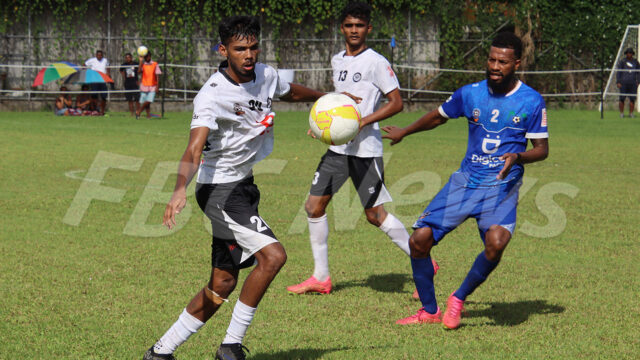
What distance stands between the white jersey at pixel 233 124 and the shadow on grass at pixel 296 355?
1.12m

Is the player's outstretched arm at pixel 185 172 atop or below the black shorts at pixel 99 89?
atop

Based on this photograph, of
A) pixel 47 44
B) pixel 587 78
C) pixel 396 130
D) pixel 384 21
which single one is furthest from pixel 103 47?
pixel 396 130

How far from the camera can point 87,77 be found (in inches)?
1049

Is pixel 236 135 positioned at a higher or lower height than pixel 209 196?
higher

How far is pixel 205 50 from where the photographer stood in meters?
31.9

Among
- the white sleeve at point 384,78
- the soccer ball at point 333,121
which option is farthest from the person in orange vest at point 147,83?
the soccer ball at point 333,121

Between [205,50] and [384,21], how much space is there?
680cm

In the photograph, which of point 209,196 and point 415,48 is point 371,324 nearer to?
point 209,196

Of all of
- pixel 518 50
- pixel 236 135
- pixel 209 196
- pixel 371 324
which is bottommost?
pixel 371 324

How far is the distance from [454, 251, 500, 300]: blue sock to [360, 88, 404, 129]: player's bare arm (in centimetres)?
153

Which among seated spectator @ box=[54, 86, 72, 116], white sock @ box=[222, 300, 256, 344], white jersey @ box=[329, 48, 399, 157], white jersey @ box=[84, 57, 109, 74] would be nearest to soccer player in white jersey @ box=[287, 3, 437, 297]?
white jersey @ box=[329, 48, 399, 157]

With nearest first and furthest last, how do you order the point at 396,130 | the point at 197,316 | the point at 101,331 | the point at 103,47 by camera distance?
1. the point at 197,316
2. the point at 101,331
3. the point at 396,130
4. the point at 103,47

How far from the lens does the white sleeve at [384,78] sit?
736 centimetres

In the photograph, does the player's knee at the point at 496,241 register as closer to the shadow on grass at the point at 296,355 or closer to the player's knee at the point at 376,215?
the shadow on grass at the point at 296,355
